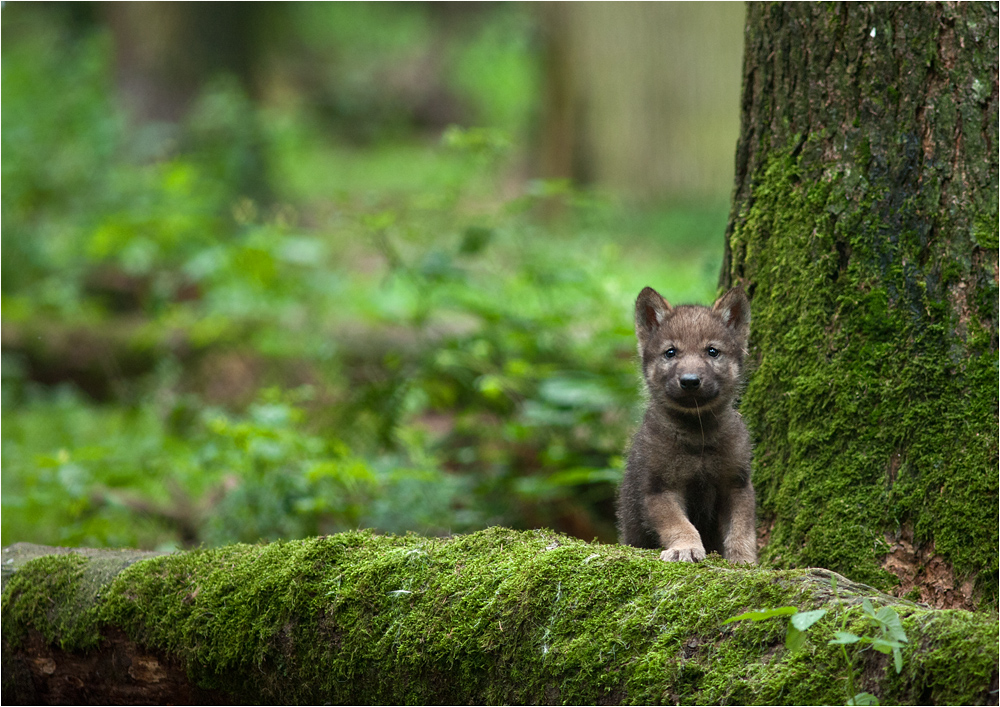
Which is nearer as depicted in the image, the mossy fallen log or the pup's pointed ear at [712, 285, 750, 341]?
the mossy fallen log

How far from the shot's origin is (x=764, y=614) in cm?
249

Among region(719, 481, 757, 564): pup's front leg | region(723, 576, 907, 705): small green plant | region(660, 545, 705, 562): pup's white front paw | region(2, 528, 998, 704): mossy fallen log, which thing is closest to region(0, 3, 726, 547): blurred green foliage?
region(719, 481, 757, 564): pup's front leg

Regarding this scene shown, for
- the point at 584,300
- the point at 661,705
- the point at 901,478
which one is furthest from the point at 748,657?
the point at 584,300

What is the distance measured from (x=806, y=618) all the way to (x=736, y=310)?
1829 mm

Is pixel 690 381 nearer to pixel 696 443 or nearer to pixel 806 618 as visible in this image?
pixel 696 443

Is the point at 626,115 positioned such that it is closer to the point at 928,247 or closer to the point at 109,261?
the point at 109,261

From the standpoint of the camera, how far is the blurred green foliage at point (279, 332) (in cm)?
621

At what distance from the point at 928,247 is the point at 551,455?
10.4ft

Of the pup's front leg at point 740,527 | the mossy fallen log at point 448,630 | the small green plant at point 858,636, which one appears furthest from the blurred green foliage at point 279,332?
the small green plant at point 858,636

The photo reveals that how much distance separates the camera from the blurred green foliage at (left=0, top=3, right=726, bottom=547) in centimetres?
621

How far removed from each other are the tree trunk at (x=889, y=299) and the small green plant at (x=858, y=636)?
114 cm

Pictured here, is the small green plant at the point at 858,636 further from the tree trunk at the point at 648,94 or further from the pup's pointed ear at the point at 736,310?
the tree trunk at the point at 648,94

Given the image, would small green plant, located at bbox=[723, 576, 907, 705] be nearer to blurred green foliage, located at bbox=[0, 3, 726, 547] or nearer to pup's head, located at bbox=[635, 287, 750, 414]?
pup's head, located at bbox=[635, 287, 750, 414]

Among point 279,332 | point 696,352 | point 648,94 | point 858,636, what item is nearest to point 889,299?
point 696,352
